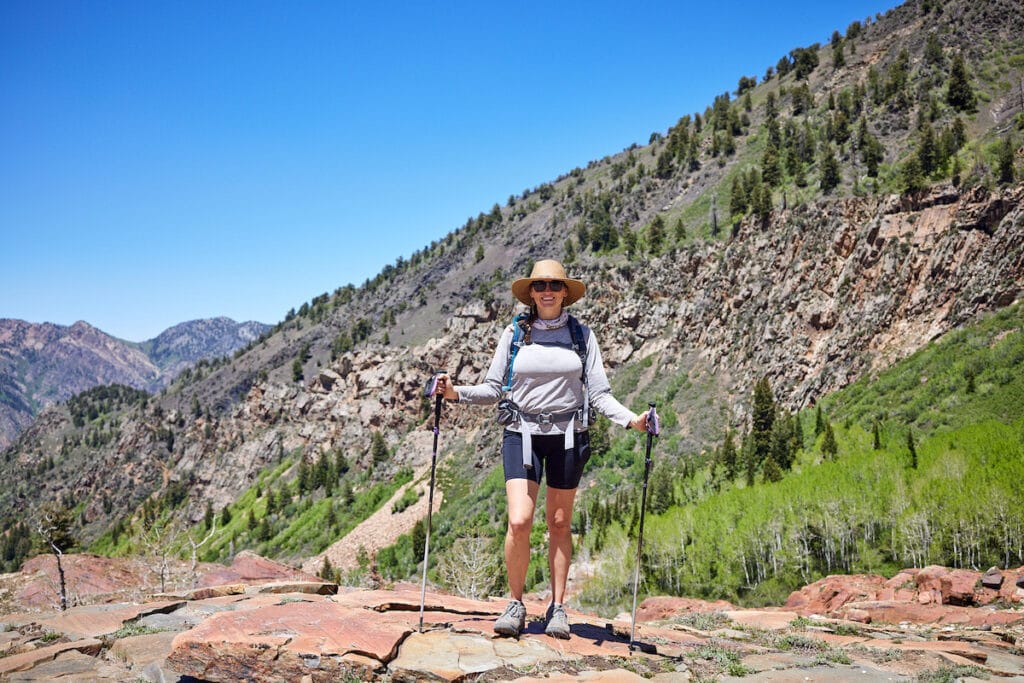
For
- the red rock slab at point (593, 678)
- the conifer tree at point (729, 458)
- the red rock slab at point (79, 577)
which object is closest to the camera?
the red rock slab at point (593, 678)

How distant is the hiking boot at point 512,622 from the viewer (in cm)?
604

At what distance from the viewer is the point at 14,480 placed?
166 m

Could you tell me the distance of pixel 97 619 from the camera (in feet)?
29.9

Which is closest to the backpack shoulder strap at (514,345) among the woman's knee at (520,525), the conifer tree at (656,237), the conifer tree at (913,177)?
the woman's knee at (520,525)

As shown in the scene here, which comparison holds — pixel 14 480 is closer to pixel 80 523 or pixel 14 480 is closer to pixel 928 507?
pixel 80 523

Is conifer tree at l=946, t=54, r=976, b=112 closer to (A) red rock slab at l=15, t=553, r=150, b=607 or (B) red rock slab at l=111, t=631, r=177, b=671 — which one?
(B) red rock slab at l=111, t=631, r=177, b=671

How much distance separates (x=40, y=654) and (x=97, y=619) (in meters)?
2.52

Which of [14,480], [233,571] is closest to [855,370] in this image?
[233,571]

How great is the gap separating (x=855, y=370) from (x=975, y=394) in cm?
1143

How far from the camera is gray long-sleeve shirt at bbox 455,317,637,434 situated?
611cm

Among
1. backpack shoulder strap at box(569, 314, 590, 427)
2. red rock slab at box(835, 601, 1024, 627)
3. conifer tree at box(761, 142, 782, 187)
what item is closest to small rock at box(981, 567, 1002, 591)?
red rock slab at box(835, 601, 1024, 627)

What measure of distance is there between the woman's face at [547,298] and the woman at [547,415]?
10mm

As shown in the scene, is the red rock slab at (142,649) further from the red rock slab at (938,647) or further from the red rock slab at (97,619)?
the red rock slab at (938,647)

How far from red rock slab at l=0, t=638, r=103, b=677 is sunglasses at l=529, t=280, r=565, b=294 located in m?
6.49
